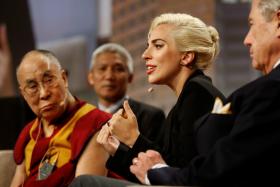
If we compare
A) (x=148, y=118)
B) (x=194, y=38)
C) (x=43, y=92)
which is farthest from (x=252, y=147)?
Answer: (x=148, y=118)

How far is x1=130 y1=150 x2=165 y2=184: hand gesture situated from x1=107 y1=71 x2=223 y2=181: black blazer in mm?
104

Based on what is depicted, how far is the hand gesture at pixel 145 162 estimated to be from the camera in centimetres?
216

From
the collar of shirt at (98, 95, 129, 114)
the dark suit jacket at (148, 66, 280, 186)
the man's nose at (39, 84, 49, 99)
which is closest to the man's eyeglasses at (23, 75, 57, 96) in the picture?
the man's nose at (39, 84, 49, 99)

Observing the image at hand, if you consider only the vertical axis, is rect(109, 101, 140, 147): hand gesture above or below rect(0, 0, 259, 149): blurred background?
above

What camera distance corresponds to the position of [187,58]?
8.07ft

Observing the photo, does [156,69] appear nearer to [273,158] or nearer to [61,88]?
[61,88]

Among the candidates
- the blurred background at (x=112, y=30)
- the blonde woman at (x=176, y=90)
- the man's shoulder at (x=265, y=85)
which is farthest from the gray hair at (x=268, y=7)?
the blurred background at (x=112, y=30)

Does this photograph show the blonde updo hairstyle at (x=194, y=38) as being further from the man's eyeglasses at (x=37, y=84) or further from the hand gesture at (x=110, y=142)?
the man's eyeglasses at (x=37, y=84)

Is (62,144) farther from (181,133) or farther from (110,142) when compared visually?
(181,133)

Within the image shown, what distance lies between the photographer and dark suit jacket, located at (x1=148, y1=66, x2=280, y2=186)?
185 cm

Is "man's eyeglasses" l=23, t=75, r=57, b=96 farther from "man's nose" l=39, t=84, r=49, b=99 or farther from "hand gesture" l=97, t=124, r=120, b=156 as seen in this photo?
"hand gesture" l=97, t=124, r=120, b=156

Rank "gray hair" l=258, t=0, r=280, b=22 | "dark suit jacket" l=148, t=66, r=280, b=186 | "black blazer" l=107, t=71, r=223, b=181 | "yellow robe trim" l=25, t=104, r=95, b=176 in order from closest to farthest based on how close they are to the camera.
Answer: "dark suit jacket" l=148, t=66, r=280, b=186 < "gray hair" l=258, t=0, r=280, b=22 < "black blazer" l=107, t=71, r=223, b=181 < "yellow robe trim" l=25, t=104, r=95, b=176

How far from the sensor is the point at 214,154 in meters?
1.91

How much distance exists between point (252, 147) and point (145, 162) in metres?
0.43
